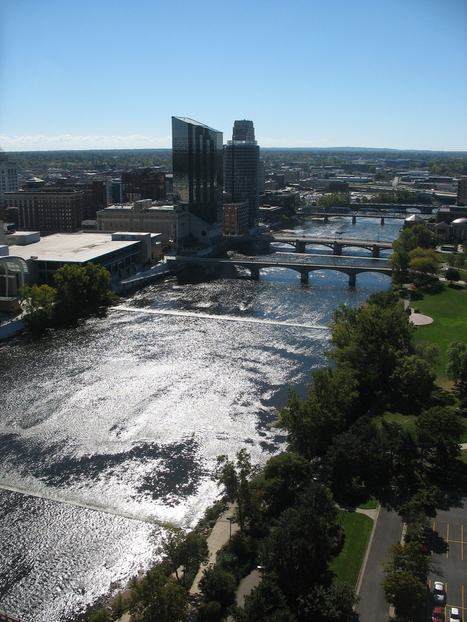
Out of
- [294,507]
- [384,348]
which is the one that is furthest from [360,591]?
[384,348]

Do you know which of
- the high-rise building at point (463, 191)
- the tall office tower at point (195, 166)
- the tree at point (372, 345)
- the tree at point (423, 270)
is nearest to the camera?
the tree at point (372, 345)

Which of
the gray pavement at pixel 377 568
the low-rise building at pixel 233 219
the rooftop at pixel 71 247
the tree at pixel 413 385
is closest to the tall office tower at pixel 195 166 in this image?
the low-rise building at pixel 233 219

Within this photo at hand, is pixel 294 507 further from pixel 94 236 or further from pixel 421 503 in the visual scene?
pixel 94 236

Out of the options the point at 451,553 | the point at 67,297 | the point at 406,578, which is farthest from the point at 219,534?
the point at 67,297

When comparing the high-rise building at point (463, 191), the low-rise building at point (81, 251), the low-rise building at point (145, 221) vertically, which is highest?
the high-rise building at point (463, 191)

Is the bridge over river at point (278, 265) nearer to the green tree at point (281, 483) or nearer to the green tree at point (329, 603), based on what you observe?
the green tree at point (281, 483)

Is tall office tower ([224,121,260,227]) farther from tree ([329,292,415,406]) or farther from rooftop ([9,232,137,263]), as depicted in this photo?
tree ([329,292,415,406])

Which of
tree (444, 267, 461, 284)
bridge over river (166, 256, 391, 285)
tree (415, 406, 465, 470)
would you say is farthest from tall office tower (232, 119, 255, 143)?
tree (415, 406, 465, 470)
